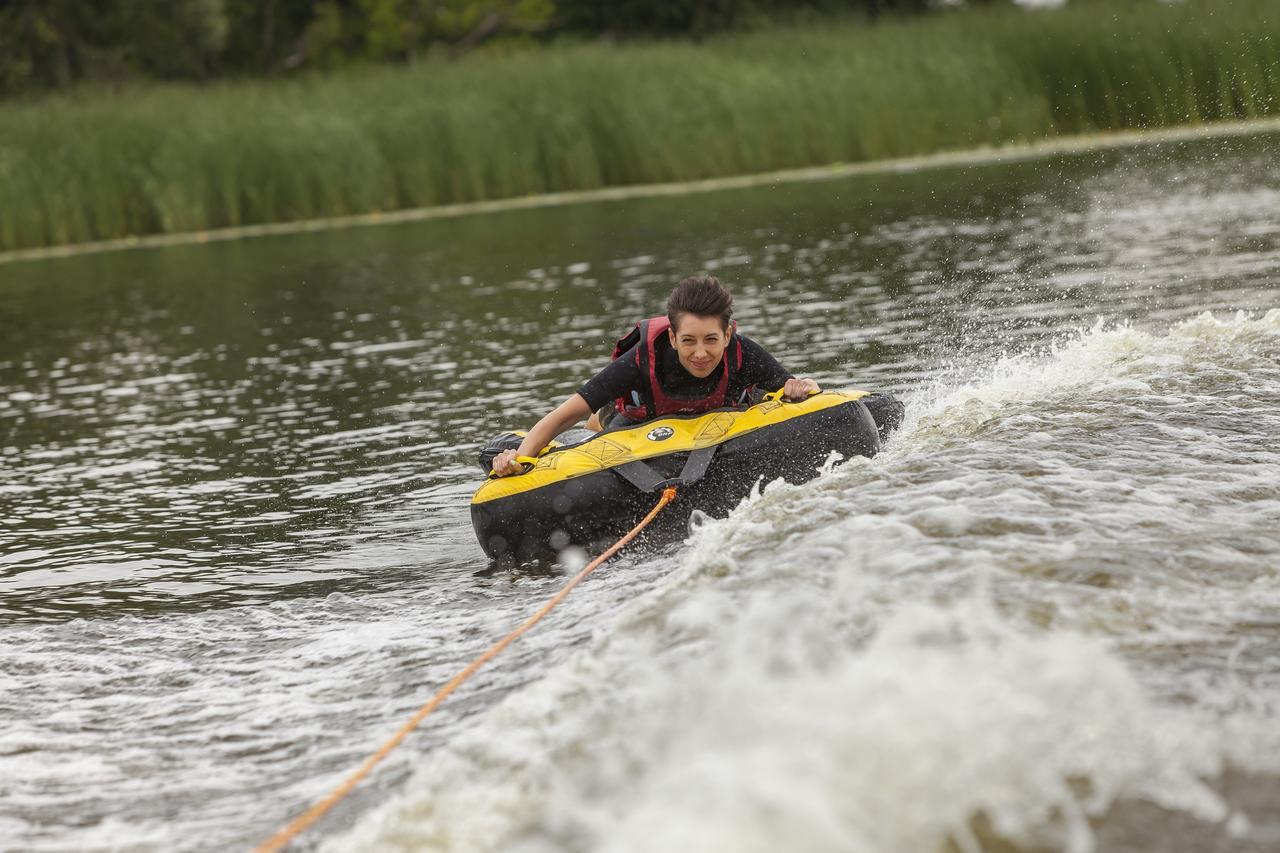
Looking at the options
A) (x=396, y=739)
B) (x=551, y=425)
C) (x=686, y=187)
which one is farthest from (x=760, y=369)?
(x=686, y=187)

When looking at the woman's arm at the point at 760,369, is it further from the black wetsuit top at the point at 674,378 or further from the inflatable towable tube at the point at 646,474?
the inflatable towable tube at the point at 646,474

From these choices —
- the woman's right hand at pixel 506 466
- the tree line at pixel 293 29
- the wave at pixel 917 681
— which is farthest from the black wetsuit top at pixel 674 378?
the tree line at pixel 293 29

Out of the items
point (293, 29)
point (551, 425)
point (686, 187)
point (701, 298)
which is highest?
point (293, 29)

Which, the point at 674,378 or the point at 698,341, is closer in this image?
the point at 698,341

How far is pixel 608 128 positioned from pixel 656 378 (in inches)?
640

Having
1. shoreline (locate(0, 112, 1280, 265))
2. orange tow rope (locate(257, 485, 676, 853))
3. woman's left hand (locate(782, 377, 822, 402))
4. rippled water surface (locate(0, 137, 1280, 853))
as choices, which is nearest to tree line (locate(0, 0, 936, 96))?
shoreline (locate(0, 112, 1280, 265))

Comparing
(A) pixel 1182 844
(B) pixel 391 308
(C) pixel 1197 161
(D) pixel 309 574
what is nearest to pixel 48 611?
(D) pixel 309 574

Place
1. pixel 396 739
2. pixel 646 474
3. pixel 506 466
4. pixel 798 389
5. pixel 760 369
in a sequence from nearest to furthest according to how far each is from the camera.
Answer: pixel 396 739 → pixel 646 474 → pixel 506 466 → pixel 798 389 → pixel 760 369

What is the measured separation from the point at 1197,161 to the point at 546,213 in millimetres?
8563

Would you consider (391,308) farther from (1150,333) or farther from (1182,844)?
(1182,844)

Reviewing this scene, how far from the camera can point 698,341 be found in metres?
6.59

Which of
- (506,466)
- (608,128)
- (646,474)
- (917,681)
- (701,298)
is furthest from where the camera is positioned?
(608,128)

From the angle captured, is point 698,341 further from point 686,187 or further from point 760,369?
point 686,187

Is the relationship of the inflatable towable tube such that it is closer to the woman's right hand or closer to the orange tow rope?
the woman's right hand
